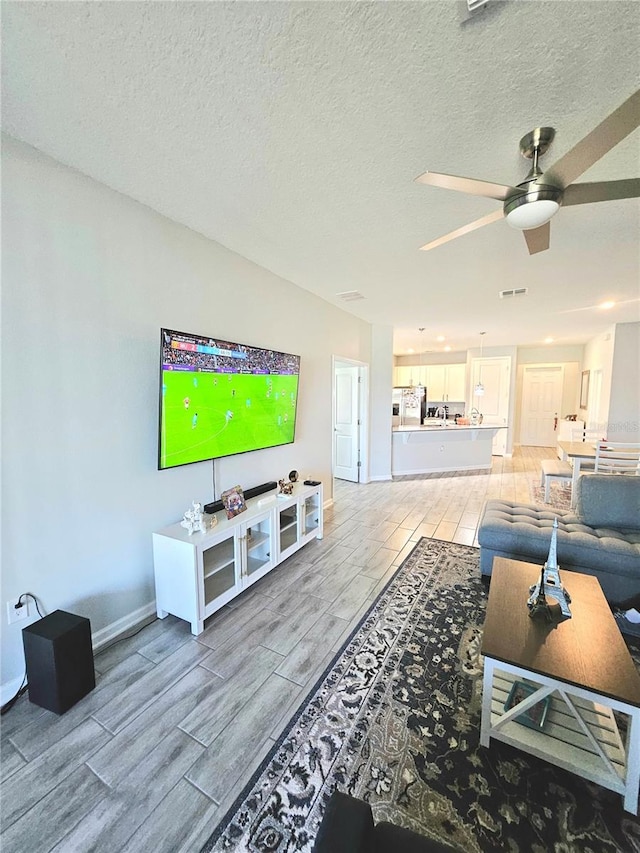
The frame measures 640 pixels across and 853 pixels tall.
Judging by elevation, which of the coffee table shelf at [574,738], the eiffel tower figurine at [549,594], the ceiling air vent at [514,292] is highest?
the ceiling air vent at [514,292]

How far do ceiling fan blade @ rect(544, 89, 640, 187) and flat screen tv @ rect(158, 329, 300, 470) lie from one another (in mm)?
2045

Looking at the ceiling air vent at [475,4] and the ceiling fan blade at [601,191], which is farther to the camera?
the ceiling fan blade at [601,191]

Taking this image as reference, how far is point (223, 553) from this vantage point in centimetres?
252

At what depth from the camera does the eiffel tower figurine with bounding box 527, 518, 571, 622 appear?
1653 millimetres

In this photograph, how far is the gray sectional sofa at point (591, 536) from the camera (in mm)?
2312

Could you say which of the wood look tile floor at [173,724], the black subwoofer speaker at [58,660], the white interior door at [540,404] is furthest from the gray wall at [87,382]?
the white interior door at [540,404]

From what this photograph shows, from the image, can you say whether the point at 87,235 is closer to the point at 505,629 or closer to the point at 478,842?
the point at 505,629

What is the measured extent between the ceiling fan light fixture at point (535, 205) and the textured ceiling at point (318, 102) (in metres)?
0.33

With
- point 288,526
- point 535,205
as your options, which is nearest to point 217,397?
point 288,526

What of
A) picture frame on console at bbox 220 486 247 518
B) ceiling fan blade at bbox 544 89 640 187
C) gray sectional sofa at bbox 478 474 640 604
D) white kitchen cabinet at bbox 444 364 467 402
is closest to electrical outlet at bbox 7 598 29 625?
picture frame on console at bbox 220 486 247 518

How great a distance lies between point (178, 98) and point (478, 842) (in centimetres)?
299

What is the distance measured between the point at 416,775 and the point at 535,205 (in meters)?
2.41

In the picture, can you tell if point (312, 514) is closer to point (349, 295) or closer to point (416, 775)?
point (416, 775)

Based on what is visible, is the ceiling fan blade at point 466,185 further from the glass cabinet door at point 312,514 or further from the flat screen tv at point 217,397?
the glass cabinet door at point 312,514
